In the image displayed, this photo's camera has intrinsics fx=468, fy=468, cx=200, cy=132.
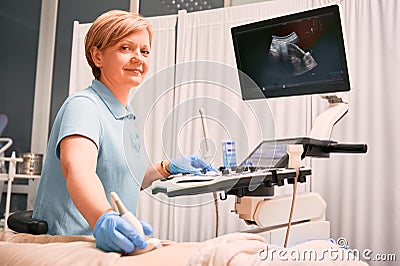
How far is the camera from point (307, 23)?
1.48m

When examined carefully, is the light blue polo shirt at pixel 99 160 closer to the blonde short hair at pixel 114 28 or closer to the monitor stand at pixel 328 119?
the blonde short hair at pixel 114 28

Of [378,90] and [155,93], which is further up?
[378,90]

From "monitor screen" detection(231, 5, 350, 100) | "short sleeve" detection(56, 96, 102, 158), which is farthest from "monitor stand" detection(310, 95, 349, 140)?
"short sleeve" detection(56, 96, 102, 158)

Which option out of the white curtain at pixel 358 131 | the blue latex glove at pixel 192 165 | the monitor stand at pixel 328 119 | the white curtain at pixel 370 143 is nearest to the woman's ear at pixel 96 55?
the blue latex glove at pixel 192 165

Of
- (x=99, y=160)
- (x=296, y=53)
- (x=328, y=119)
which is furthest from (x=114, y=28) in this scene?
(x=328, y=119)

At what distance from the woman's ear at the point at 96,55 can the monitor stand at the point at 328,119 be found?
0.83 meters

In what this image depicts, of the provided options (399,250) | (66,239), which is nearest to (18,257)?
(66,239)

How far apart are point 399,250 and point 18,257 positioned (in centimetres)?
246

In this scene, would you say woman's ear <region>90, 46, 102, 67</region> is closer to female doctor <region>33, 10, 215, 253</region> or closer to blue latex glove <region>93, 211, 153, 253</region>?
female doctor <region>33, 10, 215, 253</region>

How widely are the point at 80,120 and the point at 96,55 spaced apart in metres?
0.22

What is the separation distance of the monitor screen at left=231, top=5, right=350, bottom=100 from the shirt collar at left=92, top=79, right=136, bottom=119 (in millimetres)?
426

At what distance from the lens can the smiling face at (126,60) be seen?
3.58 feet

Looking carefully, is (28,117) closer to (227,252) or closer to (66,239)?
(66,239)

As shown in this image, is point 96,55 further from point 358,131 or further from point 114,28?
point 358,131
